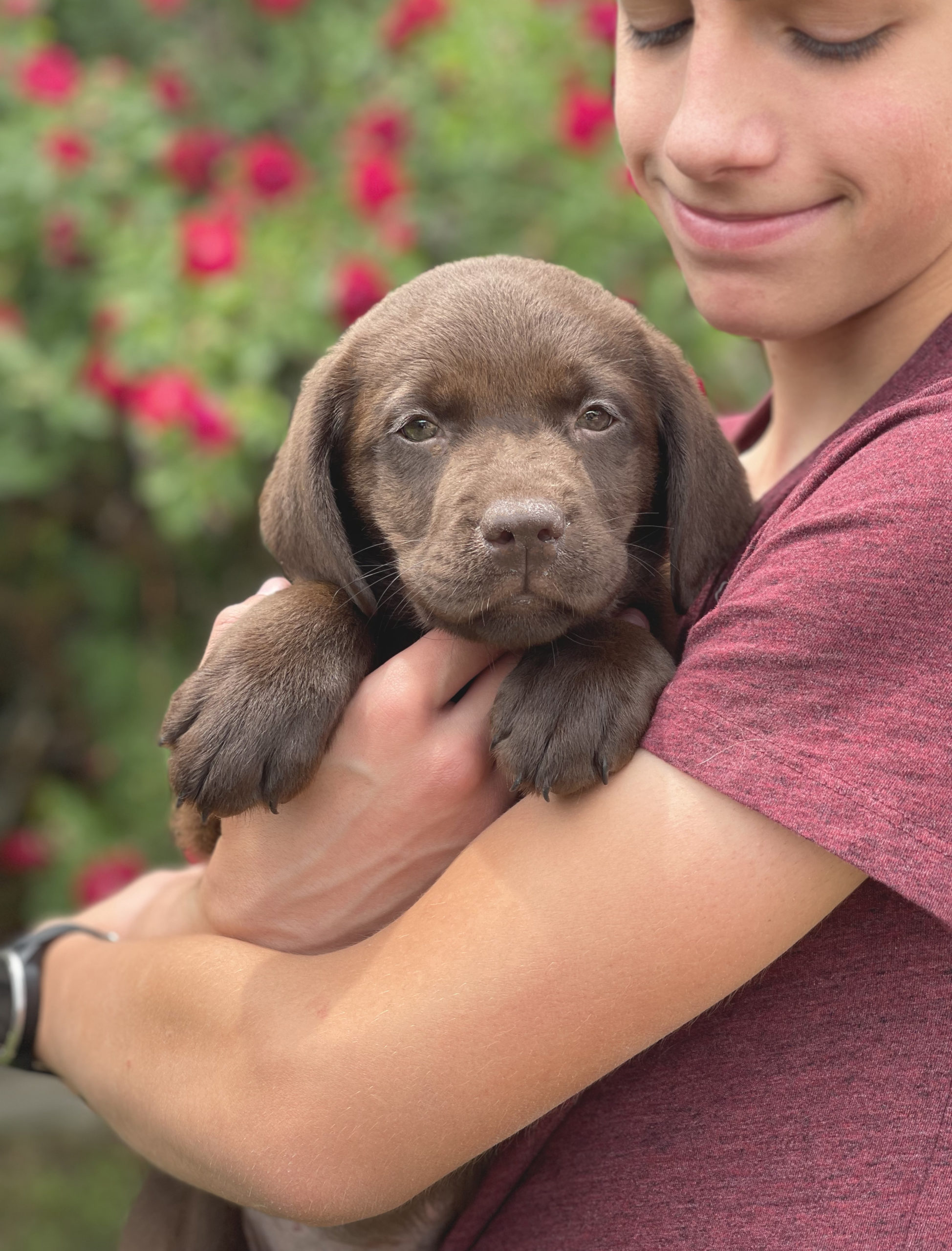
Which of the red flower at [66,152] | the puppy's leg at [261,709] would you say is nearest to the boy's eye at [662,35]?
the puppy's leg at [261,709]

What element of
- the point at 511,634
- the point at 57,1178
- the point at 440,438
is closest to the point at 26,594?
the point at 57,1178

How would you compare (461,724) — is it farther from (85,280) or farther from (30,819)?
(30,819)

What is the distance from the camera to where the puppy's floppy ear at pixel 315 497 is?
7.05ft

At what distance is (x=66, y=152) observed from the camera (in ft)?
12.4

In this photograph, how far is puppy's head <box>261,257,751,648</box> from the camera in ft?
6.26

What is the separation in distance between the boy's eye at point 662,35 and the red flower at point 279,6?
8.67 feet

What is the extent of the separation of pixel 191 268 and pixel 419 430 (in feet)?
5.48

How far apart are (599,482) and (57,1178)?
3.77 metres

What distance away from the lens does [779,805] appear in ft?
4.49

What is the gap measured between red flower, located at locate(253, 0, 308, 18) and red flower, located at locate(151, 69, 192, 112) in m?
0.35

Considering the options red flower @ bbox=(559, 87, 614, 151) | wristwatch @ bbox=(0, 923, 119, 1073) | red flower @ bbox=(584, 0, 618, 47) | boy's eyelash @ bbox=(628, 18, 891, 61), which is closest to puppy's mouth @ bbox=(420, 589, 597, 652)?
boy's eyelash @ bbox=(628, 18, 891, 61)

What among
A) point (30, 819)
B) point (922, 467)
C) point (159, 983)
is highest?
point (922, 467)

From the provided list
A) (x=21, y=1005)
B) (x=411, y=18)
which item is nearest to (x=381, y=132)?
(x=411, y=18)

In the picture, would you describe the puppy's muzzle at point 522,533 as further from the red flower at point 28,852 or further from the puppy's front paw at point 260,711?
the red flower at point 28,852
